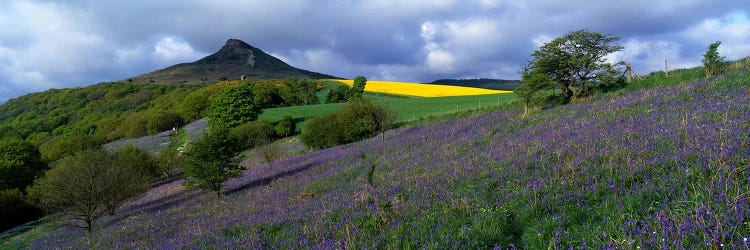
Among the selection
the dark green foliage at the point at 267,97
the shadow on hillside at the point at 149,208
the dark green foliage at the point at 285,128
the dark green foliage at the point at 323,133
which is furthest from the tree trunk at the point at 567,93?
the dark green foliage at the point at 267,97

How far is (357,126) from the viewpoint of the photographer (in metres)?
40.2

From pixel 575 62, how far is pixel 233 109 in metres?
56.5

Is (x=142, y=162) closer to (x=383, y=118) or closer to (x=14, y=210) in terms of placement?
(x=14, y=210)

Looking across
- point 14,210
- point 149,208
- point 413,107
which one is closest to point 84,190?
point 149,208

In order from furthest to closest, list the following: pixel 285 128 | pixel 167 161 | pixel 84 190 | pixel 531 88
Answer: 1. pixel 285 128
2. pixel 167 161
3. pixel 531 88
4. pixel 84 190

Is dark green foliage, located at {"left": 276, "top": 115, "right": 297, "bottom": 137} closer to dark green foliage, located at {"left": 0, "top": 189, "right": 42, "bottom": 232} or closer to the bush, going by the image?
dark green foliage, located at {"left": 0, "top": 189, "right": 42, "bottom": 232}

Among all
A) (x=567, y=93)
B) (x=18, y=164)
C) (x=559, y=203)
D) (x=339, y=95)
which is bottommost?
(x=18, y=164)

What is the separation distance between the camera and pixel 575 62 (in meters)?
29.4

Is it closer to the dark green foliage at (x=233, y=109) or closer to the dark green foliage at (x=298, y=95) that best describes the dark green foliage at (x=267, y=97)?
the dark green foliage at (x=298, y=95)

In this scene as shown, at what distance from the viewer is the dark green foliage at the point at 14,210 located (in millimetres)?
33594

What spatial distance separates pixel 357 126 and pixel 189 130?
51.8m

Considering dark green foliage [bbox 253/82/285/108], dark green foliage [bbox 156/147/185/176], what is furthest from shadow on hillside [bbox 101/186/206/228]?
dark green foliage [bbox 253/82/285/108]

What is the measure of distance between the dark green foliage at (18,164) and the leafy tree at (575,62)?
55945mm

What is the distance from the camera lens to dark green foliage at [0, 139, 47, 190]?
44594mm
